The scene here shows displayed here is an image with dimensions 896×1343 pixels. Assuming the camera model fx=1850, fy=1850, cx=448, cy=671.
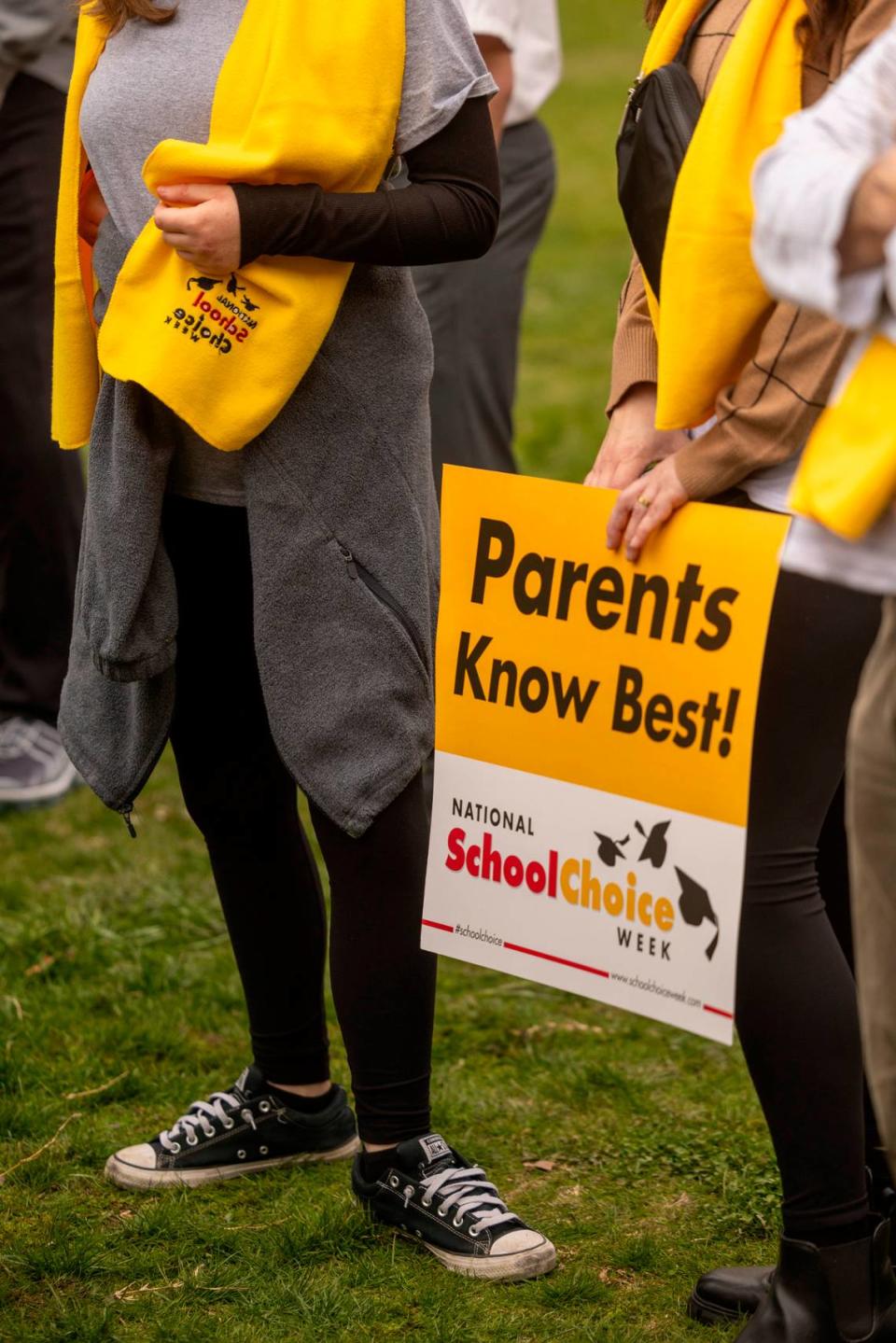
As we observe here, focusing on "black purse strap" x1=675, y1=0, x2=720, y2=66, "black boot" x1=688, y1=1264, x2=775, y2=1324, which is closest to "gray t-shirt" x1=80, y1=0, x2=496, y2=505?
"black purse strap" x1=675, y1=0, x2=720, y2=66

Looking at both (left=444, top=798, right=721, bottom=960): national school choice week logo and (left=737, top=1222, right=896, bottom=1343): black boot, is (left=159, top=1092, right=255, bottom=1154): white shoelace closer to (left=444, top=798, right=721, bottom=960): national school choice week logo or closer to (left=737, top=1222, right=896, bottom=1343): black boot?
(left=444, top=798, right=721, bottom=960): national school choice week logo

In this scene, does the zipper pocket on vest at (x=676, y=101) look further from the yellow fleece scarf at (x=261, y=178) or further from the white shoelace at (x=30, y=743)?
the white shoelace at (x=30, y=743)

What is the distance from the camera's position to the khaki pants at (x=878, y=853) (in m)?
1.75

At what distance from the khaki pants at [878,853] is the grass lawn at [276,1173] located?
803 millimetres

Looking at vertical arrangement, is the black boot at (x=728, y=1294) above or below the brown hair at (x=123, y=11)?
below

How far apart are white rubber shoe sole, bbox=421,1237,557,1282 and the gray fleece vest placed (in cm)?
64

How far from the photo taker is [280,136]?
7.41ft

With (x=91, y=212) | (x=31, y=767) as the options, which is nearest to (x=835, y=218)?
(x=91, y=212)

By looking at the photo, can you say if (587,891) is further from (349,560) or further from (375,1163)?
(375,1163)

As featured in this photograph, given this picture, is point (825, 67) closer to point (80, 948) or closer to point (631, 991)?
point (631, 991)

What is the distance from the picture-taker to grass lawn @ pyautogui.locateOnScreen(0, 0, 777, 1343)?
250 centimetres

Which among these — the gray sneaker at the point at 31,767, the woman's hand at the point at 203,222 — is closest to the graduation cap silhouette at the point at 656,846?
the woman's hand at the point at 203,222

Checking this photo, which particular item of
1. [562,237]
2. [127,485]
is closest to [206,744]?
[127,485]

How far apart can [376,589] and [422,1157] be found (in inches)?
32.8
